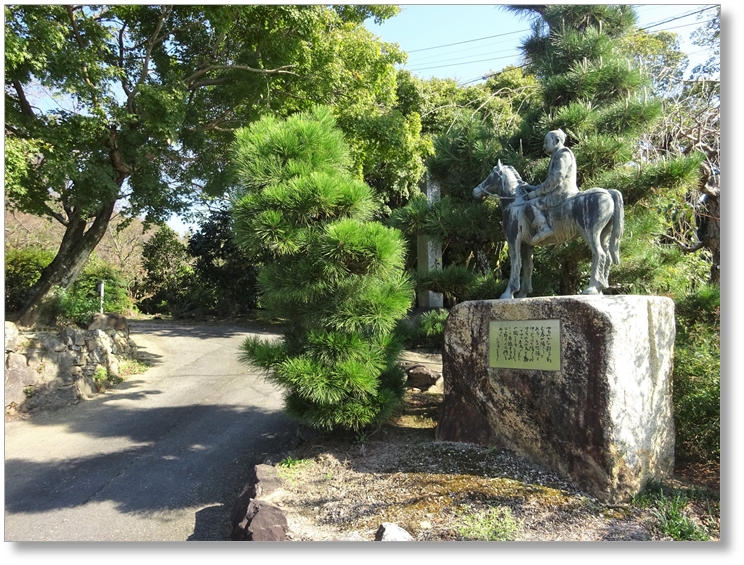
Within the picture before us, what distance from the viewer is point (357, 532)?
10.1ft

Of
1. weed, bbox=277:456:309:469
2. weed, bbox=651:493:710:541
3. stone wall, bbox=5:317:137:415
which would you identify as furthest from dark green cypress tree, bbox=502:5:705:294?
stone wall, bbox=5:317:137:415

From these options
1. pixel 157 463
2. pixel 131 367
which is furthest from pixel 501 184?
pixel 131 367

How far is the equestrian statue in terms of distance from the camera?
3.73 metres

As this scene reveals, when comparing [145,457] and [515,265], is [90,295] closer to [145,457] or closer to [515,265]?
[145,457]

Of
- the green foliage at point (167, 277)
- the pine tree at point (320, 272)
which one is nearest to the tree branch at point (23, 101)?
the pine tree at point (320, 272)

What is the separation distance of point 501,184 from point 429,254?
578 centimetres

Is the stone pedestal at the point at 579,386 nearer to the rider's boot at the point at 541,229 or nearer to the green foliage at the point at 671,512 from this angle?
the green foliage at the point at 671,512

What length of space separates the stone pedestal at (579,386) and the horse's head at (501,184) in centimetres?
110

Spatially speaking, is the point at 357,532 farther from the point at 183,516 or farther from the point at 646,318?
the point at 646,318

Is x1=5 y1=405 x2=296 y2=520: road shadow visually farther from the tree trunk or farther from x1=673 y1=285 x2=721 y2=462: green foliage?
x1=673 y1=285 x2=721 y2=462: green foliage

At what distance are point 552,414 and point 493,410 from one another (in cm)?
53

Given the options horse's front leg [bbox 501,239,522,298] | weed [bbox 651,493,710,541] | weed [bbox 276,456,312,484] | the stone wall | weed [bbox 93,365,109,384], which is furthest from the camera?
weed [bbox 93,365,109,384]

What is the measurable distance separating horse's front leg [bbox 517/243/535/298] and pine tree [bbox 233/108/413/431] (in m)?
1.10

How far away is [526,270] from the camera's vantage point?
4.41m
